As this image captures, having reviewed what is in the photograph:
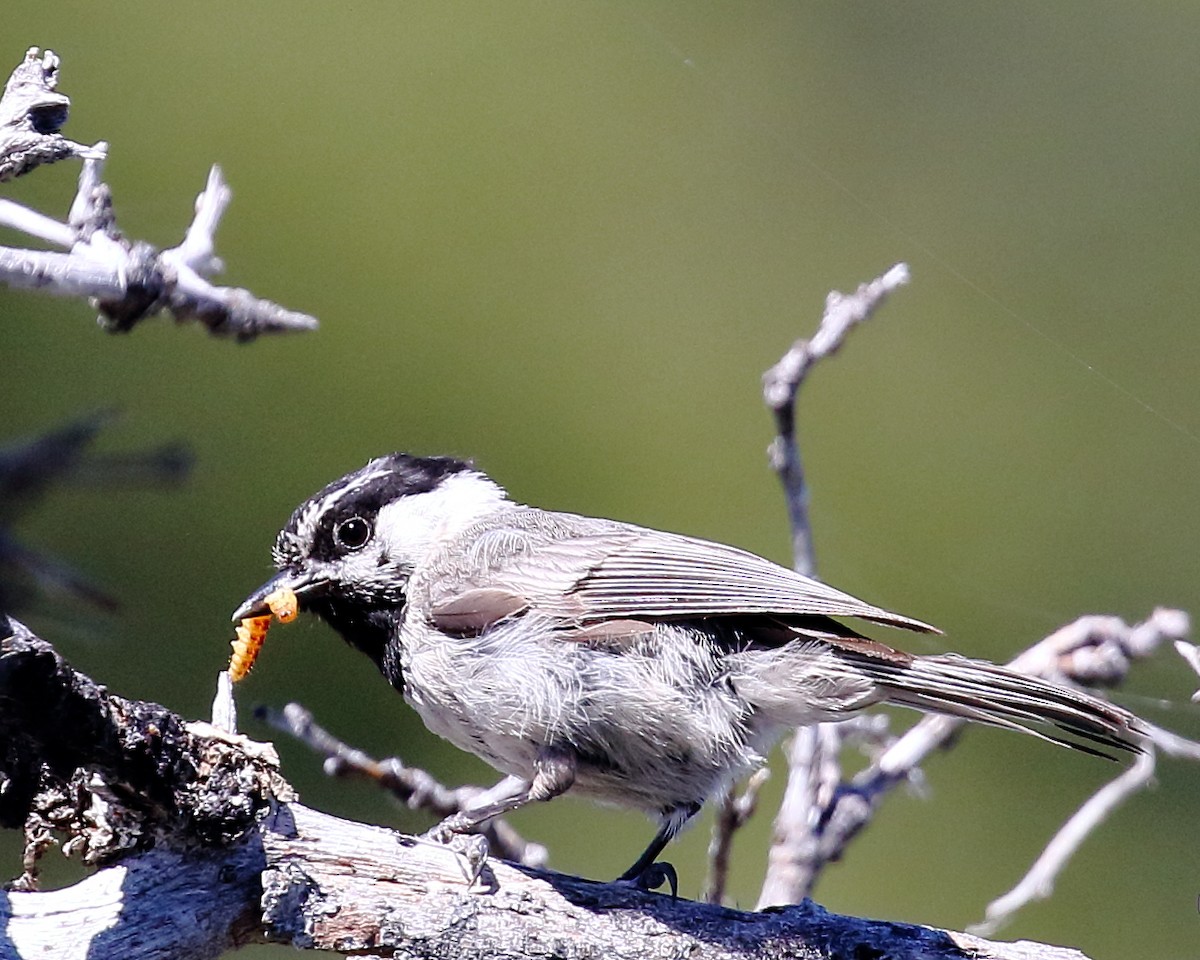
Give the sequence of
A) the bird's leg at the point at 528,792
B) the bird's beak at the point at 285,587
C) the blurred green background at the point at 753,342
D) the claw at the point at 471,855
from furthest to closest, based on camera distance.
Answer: the blurred green background at the point at 753,342
the bird's beak at the point at 285,587
the bird's leg at the point at 528,792
the claw at the point at 471,855

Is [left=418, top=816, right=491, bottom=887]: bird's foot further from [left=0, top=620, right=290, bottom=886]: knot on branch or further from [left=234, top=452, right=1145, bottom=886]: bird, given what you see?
[left=0, top=620, right=290, bottom=886]: knot on branch

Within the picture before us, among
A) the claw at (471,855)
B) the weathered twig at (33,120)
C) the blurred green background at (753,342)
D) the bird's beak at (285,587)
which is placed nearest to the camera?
the weathered twig at (33,120)

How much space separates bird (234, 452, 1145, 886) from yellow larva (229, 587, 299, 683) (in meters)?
0.02

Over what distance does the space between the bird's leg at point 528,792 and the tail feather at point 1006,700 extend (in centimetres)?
55

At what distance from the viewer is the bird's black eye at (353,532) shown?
274 cm

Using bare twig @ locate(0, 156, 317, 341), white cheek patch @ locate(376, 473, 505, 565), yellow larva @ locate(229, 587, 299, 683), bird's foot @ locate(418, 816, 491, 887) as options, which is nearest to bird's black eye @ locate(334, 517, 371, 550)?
white cheek patch @ locate(376, 473, 505, 565)

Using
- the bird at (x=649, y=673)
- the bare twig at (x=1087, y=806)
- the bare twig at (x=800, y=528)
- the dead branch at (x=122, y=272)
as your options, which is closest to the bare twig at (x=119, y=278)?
the dead branch at (x=122, y=272)

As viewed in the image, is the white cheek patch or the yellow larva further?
the white cheek patch

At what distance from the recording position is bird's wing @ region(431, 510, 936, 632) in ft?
7.91

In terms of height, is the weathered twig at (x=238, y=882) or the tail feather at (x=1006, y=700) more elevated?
the tail feather at (x=1006, y=700)

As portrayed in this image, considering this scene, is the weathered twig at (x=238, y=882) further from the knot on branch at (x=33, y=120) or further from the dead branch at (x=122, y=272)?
the knot on branch at (x=33, y=120)

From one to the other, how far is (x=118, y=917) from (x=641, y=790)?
986mm

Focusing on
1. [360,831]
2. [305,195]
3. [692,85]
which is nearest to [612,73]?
[692,85]

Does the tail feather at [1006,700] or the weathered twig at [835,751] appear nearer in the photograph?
the tail feather at [1006,700]
